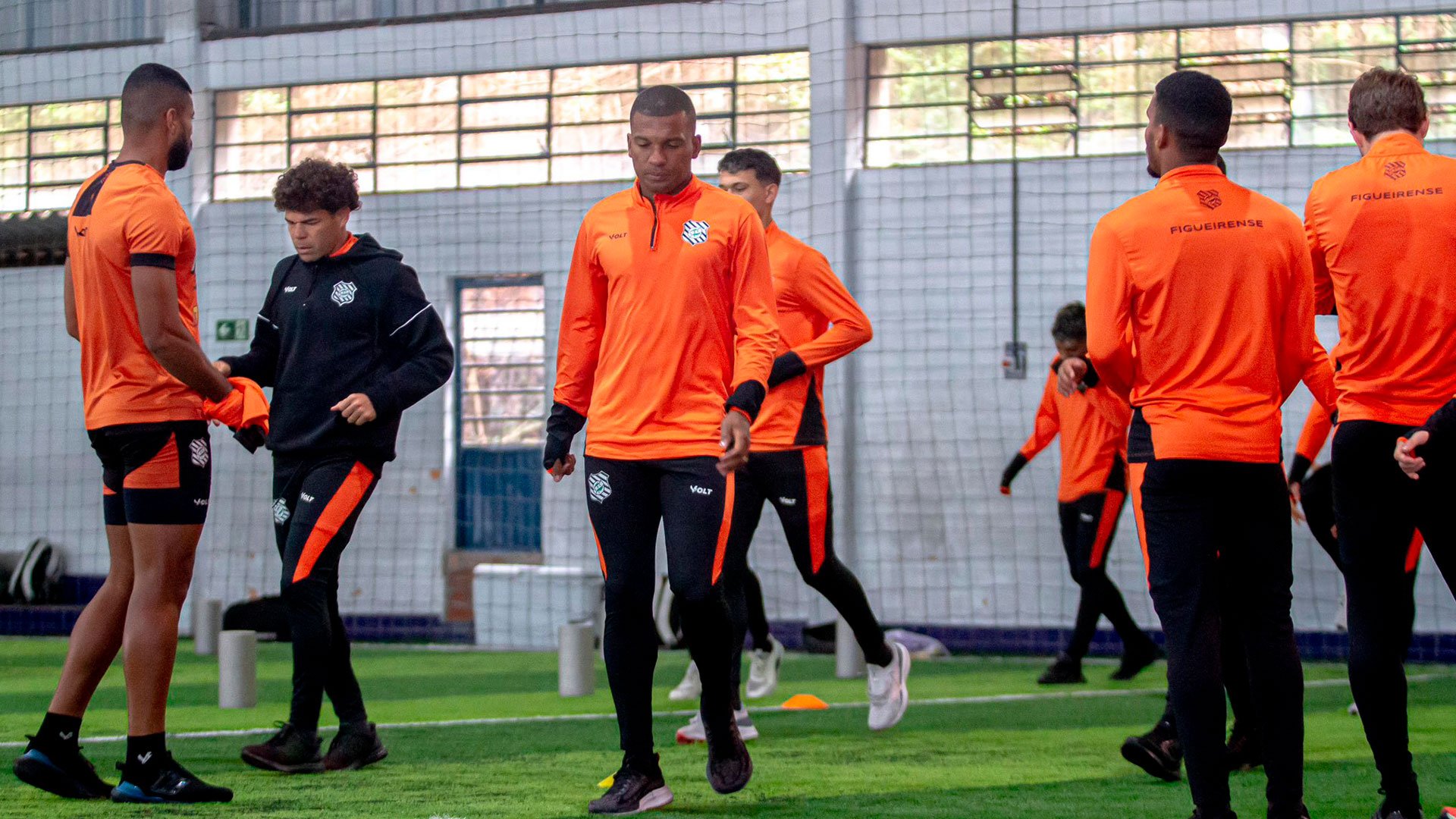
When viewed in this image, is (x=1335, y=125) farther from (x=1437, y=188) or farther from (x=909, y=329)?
(x=1437, y=188)

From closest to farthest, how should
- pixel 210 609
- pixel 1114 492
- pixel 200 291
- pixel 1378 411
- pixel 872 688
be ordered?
pixel 1378 411, pixel 872 688, pixel 1114 492, pixel 210 609, pixel 200 291

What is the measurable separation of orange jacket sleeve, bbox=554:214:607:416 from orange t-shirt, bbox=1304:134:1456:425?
6.03 feet

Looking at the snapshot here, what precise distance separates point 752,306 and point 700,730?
2031mm

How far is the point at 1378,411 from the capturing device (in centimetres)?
386

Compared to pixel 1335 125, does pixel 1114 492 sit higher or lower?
lower

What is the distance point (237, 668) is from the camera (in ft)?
23.4

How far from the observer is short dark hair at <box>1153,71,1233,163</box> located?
3.60 meters

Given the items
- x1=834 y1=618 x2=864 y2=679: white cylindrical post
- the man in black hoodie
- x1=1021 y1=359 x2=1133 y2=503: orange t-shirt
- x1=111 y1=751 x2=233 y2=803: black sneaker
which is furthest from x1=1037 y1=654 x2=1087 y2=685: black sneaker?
x1=111 y1=751 x2=233 y2=803: black sneaker

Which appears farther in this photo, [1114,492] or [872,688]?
[1114,492]

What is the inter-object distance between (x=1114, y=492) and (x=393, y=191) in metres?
6.83

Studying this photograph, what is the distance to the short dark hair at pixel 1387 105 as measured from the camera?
13.1 ft

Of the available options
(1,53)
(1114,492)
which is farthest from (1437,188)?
(1,53)

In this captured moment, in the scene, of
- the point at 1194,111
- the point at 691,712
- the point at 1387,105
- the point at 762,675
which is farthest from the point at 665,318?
the point at 762,675

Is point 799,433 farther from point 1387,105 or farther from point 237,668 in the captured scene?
point 237,668
